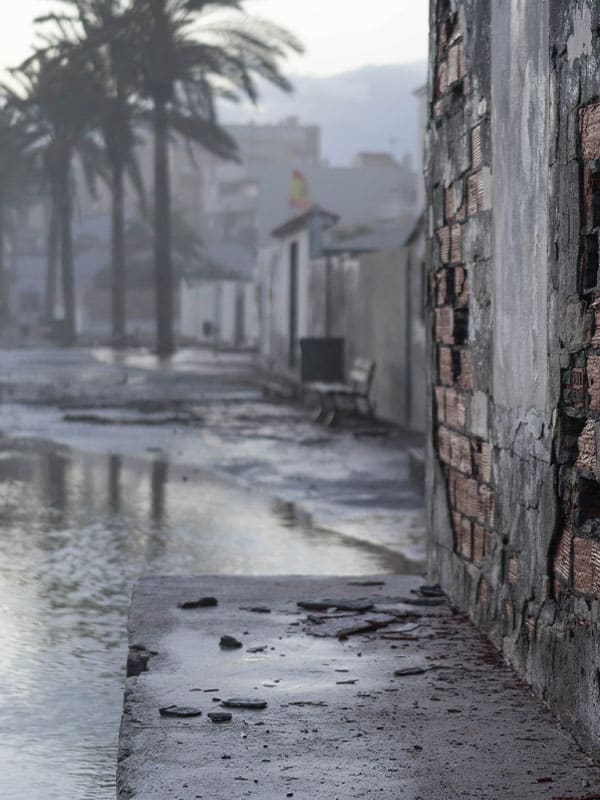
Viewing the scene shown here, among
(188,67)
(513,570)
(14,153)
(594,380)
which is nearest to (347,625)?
(513,570)

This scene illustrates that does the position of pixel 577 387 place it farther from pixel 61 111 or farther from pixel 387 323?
pixel 61 111

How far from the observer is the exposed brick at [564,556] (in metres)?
4.14

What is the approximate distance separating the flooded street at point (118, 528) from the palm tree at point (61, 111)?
2019cm

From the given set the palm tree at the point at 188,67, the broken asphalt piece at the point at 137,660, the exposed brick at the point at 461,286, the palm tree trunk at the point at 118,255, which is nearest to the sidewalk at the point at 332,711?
the broken asphalt piece at the point at 137,660

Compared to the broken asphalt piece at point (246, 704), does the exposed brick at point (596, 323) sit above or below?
above

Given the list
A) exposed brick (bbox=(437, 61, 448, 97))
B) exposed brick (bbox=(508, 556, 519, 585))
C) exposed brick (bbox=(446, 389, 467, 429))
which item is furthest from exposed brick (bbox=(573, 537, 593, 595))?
exposed brick (bbox=(437, 61, 448, 97))

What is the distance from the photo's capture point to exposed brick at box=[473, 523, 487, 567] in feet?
17.4

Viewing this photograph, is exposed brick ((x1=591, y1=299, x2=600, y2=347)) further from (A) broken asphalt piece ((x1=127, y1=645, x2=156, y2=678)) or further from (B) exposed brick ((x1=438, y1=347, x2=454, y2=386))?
(B) exposed brick ((x1=438, y1=347, x2=454, y2=386))

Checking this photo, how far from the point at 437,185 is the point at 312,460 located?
784cm

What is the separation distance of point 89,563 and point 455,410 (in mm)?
2834

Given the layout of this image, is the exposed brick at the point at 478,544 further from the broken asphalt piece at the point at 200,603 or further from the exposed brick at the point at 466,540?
the broken asphalt piece at the point at 200,603

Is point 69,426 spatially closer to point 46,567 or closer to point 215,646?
point 46,567

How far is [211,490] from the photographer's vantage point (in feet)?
37.7

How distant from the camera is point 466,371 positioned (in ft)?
18.7
